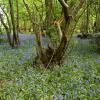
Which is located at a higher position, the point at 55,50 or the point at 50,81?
the point at 55,50

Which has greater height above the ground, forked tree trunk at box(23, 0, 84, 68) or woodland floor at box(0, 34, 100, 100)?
forked tree trunk at box(23, 0, 84, 68)

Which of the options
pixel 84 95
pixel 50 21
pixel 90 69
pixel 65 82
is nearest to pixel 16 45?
pixel 50 21

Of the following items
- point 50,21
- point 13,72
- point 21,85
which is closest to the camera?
point 21,85

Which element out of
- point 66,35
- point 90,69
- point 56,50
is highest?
point 66,35

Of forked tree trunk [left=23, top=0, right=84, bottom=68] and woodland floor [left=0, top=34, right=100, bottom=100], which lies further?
forked tree trunk [left=23, top=0, right=84, bottom=68]

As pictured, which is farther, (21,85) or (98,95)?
(21,85)

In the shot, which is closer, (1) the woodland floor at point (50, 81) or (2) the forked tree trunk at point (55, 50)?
(1) the woodland floor at point (50, 81)

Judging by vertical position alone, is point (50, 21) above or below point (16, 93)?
above

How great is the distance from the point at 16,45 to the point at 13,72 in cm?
895

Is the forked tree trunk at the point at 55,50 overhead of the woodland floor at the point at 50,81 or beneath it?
overhead

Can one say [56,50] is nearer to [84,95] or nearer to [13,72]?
[13,72]

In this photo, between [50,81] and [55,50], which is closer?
[50,81]

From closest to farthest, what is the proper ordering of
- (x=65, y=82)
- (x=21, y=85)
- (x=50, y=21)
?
(x=21, y=85)
(x=65, y=82)
(x=50, y=21)

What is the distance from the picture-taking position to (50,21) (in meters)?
12.3
